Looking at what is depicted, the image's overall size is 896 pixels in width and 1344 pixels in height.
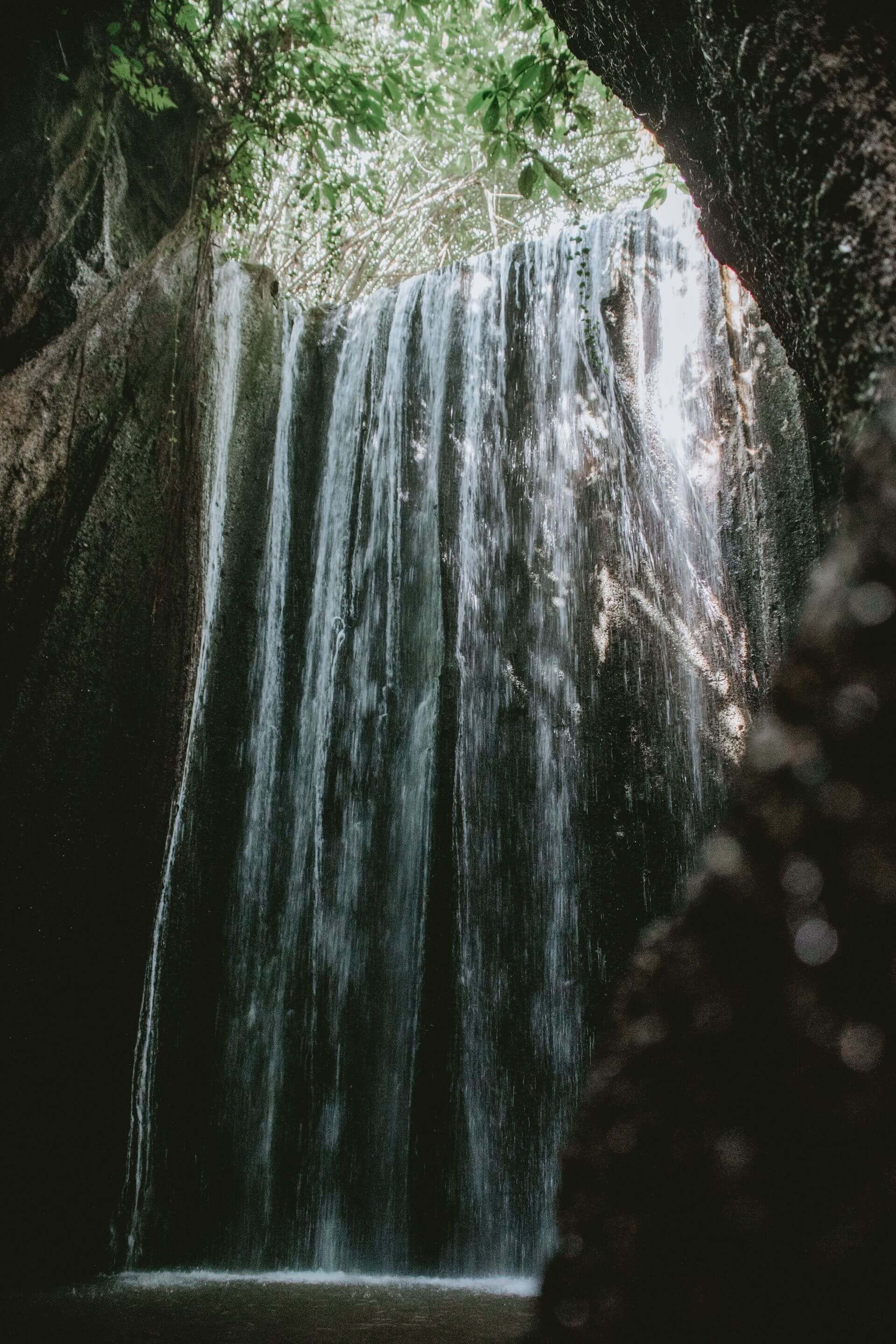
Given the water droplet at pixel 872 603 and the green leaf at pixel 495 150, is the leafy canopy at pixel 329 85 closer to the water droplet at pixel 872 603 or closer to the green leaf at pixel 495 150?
the green leaf at pixel 495 150

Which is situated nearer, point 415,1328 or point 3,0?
point 415,1328

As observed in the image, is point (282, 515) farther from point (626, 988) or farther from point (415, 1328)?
point (626, 988)

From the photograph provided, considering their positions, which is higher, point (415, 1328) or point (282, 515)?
point (282, 515)

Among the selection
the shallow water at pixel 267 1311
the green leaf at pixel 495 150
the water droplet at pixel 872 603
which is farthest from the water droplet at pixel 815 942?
the green leaf at pixel 495 150

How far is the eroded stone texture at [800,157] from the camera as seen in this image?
1.57 metres

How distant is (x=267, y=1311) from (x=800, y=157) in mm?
4472

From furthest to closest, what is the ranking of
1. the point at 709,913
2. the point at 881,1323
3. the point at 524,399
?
the point at 524,399, the point at 709,913, the point at 881,1323

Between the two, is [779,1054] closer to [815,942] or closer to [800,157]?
[815,942]

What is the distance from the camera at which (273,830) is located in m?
6.02

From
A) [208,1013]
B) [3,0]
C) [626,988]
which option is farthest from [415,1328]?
[3,0]

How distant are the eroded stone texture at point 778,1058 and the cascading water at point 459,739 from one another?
15.6 ft

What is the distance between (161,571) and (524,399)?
347cm

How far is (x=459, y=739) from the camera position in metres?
6.22

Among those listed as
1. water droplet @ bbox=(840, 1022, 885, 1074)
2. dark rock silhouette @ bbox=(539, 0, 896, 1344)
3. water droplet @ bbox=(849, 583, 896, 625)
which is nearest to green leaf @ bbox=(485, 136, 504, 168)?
dark rock silhouette @ bbox=(539, 0, 896, 1344)
